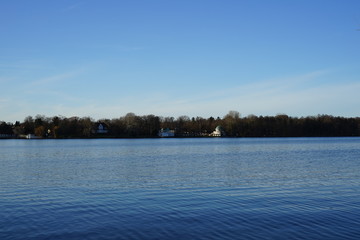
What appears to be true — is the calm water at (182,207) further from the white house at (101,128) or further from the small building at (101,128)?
the white house at (101,128)

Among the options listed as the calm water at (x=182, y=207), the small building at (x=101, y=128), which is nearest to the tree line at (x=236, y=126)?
the small building at (x=101, y=128)

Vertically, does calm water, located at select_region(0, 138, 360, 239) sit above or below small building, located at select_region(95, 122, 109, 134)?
below

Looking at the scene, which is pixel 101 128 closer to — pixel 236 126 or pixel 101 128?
pixel 101 128

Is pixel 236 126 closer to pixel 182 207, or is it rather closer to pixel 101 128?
pixel 101 128

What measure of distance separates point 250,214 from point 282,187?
8184mm

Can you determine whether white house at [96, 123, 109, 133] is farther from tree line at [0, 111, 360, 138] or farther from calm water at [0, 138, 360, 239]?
calm water at [0, 138, 360, 239]

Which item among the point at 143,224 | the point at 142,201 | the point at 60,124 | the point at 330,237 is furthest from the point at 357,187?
the point at 60,124

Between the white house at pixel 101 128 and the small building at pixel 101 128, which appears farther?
the white house at pixel 101 128

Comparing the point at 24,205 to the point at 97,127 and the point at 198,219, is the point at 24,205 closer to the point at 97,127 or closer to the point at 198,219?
the point at 198,219

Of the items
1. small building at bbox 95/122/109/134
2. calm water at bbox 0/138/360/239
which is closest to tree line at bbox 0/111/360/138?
small building at bbox 95/122/109/134

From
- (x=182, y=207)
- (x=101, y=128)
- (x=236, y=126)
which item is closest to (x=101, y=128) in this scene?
(x=101, y=128)

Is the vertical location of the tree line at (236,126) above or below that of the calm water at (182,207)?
above

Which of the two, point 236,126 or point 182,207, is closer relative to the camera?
point 182,207

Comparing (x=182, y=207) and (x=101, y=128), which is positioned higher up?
(x=101, y=128)
